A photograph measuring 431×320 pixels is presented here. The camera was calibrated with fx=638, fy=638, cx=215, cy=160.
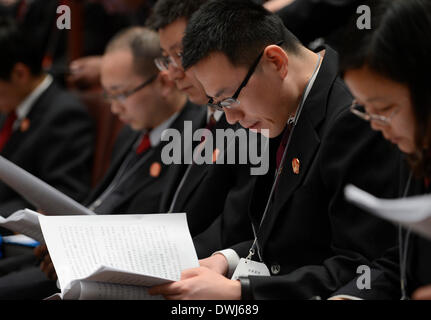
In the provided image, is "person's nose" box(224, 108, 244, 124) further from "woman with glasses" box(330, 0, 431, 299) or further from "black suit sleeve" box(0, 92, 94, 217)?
"black suit sleeve" box(0, 92, 94, 217)

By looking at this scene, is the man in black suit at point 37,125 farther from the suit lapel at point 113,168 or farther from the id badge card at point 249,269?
the id badge card at point 249,269

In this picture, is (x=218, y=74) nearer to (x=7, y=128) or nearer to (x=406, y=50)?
(x=406, y=50)

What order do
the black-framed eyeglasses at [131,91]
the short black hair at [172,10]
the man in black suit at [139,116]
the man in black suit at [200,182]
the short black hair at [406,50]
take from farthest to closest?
the black-framed eyeglasses at [131,91] → the man in black suit at [139,116] → the short black hair at [172,10] → the man in black suit at [200,182] → the short black hair at [406,50]

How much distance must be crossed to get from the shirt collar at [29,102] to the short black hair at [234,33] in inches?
58.7

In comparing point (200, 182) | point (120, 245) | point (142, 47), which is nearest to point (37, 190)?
point (120, 245)

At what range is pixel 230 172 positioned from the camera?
2031 millimetres

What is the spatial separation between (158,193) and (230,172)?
38 centimetres

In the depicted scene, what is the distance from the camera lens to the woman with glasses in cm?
117

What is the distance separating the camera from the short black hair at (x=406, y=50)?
117 cm

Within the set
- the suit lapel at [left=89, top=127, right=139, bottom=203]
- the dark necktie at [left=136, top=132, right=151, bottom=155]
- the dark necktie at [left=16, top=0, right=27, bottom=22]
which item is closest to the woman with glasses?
the dark necktie at [left=136, top=132, right=151, bottom=155]

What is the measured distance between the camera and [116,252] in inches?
60.3

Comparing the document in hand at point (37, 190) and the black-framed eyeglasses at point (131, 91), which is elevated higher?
the black-framed eyeglasses at point (131, 91)

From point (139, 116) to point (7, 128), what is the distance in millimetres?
812

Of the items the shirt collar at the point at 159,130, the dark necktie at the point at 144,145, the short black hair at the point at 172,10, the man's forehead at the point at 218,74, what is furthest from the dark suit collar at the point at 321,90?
the dark necktie at the point at 144,145
